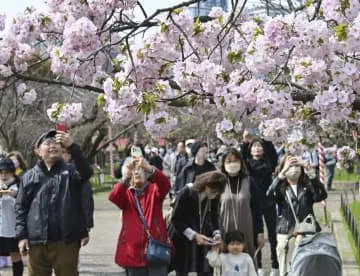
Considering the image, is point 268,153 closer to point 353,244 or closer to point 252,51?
point 353,244

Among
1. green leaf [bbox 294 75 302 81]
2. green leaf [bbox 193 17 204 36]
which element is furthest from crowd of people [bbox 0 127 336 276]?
green leaf [bbox 294 75 302 81]

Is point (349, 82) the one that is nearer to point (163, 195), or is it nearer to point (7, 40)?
point (163, 195)

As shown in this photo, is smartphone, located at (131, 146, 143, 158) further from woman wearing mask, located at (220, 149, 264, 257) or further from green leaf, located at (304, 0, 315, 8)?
green leaf, located at (304, 0, 315, 8)

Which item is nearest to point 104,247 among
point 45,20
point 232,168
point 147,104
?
point 232,168

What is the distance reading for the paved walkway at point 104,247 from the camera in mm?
10734

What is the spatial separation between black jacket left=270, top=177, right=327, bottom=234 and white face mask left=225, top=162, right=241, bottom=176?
0.80 m

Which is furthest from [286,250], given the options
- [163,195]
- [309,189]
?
[163,195]

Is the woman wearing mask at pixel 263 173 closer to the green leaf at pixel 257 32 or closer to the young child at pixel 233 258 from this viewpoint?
the young child at pixel 233 258

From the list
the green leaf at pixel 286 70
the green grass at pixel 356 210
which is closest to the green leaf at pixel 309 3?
the green leaf at pixel 286 70

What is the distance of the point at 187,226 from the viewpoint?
7605mm

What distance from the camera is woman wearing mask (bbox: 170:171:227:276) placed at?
7586 mm

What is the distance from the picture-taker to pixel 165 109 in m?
6.48

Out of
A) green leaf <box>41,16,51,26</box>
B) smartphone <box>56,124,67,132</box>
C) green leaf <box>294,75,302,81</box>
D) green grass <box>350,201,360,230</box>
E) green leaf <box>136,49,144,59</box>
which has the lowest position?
green grass <box>350,201,360,230</box>

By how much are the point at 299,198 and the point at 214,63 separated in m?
2.50
